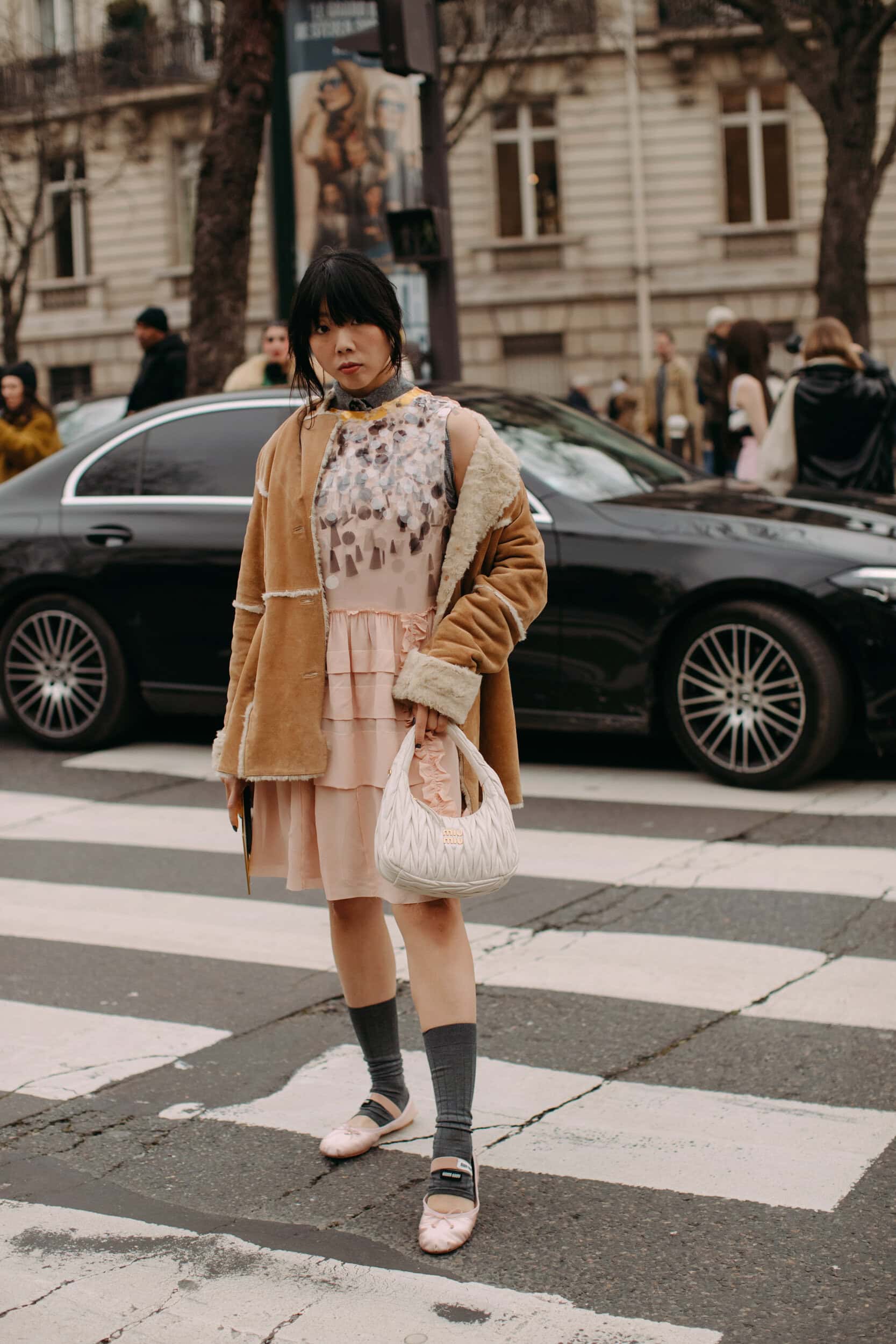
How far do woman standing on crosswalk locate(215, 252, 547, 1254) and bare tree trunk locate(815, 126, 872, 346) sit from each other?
42.2 feet

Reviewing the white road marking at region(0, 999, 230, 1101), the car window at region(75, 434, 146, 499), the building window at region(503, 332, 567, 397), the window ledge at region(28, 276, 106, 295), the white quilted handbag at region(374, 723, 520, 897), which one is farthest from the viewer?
the window ledge at region(28, 276, 106, 295)

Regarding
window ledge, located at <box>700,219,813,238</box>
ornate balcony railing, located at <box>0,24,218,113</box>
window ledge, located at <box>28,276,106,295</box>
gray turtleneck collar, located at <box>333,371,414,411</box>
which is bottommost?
gray turtleneck collar, located at <box>333,371,414,411</box>

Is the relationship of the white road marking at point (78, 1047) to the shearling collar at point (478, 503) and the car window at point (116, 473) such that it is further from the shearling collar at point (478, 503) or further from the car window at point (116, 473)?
the car window at point (116, 473)

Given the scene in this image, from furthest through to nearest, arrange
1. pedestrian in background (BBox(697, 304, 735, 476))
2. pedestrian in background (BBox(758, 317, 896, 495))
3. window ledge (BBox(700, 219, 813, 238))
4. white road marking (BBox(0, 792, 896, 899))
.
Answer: window ledge (BBox(700, 219, 813, 238)) < pedestrian in background (BBox(697, 304, 735, 476)) < pedestrian in background (BBox(758, 317, 896, 495)) < white road marking (BBox(0, 792, 896, 899))

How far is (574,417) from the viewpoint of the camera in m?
8.07

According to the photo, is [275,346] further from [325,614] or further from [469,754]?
[469,754]

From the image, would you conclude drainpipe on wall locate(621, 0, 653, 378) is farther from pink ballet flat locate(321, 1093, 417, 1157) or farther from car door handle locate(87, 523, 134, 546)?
pink ballet flat locate(321, 1093, 417, 1157)

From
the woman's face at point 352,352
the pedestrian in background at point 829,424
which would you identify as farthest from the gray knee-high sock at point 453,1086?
the pedestrian in background at point 829,424

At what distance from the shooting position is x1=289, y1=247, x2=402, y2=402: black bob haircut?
325 cm

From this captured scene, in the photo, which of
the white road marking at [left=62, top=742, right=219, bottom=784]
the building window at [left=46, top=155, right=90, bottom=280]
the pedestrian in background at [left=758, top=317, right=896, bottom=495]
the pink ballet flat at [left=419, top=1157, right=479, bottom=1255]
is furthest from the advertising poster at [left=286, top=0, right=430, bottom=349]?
the building window at [left=46, top=155, right=90, bottom=280]

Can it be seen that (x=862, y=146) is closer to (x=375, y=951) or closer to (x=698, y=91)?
(x=375, y=951)

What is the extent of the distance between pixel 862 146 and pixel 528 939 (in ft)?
39.0

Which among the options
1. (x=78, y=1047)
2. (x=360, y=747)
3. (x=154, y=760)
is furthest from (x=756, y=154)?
(x=360, y=747)

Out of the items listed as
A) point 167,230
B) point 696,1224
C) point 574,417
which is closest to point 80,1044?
point 696,1224
